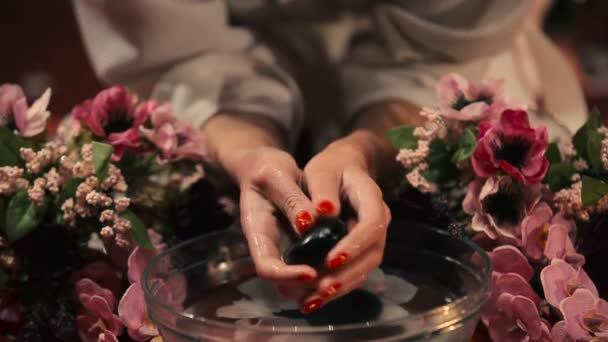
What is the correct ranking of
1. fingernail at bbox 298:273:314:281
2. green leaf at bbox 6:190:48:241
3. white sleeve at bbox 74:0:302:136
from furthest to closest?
white sleeve at bbox 74:0:302:136, green leaf at bbox 6:190:48:241, fingernail at bbox 298:273:314:281

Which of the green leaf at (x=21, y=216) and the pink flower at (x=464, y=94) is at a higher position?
the pink flower at (x=464, y=94)

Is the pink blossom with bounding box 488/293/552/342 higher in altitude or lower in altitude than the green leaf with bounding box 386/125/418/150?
lower

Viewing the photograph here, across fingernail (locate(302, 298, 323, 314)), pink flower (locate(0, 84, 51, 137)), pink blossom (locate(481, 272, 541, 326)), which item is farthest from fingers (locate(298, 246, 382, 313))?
pink flower (locate(0, 84, 51, 137))

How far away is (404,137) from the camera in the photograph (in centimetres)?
52

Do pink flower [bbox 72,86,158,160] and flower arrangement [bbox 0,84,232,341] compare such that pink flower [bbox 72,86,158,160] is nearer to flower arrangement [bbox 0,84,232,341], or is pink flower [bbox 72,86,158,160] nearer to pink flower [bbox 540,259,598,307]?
flower arrangement [bbox 0,84,232,341]

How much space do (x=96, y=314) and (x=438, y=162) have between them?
248 millimetres

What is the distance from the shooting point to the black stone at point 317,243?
0.37 metres

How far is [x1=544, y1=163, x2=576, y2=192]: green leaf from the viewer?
485mm

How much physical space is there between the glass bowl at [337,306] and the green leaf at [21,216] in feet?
0.27

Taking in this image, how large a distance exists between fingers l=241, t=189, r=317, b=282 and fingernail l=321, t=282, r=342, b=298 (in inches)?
0.4

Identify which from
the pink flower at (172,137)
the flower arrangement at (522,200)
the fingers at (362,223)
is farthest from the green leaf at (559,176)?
the pink flower at (172,137)

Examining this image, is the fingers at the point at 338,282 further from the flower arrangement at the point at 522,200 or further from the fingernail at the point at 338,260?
the flower arrangement at the point at 522,200

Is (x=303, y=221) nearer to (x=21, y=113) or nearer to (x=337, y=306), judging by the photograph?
(x=337, y=306)

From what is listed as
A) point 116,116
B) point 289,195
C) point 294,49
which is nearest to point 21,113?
point 116,116
